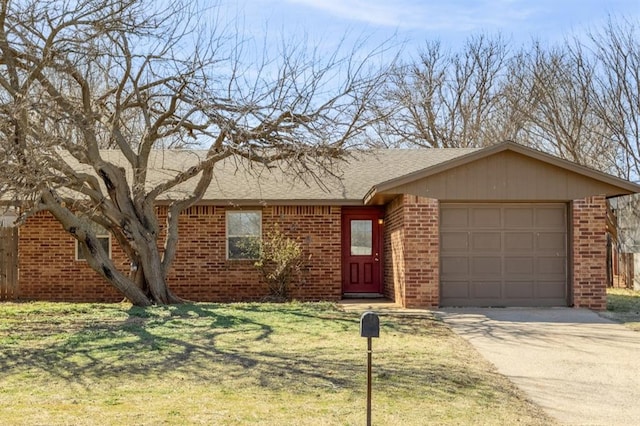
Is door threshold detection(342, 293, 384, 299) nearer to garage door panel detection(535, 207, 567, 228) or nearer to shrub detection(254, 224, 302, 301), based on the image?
shrub detection(254, 224, 302, 301)

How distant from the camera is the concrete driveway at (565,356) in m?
6.93

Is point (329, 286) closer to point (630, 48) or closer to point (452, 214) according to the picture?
point (452, 214)

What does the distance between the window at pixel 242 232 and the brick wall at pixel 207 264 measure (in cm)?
18

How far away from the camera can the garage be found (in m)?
15.0

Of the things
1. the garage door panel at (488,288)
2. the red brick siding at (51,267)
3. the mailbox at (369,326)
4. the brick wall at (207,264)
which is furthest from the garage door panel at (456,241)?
the mailbox at (369,326)

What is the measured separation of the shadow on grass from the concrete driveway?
0.78m

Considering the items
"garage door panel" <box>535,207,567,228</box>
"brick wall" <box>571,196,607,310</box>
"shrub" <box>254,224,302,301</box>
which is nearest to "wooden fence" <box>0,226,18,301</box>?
"shrub" <box>254,224,302,301</box>

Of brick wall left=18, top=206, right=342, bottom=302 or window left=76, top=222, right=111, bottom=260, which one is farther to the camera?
window left=76, top=222, right=111, bottom=260

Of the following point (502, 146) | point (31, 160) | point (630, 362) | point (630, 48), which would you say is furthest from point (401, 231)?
point (630, 48)

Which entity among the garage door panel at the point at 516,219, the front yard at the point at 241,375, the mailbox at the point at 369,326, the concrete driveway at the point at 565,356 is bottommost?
the concrete driveway at the point at 565,356

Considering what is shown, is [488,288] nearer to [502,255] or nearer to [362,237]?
[502,255]

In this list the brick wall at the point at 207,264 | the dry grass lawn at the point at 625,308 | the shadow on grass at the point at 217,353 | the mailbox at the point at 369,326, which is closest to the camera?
the mailbox at the point at 369,326

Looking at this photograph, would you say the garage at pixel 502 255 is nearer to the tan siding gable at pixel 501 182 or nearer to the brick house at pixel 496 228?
the brick house at pixel 496 228

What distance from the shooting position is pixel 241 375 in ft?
25.7
